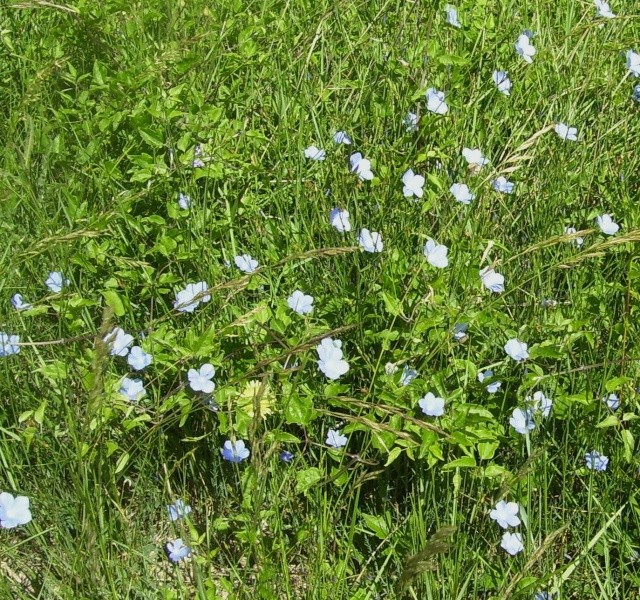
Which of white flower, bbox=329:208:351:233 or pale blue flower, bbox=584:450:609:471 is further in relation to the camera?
white flower, bbox=329:208:351:233

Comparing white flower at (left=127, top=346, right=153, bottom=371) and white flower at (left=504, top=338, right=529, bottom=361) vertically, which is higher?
white flower at (left=504, top=338, right=529, bottom=361)

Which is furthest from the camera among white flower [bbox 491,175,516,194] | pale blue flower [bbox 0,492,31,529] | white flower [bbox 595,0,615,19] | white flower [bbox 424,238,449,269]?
white flower [bbox 595,0,615,19]

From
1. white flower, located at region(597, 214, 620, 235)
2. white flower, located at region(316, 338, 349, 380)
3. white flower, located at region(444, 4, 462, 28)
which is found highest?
white flower, located at region(444, 4, 462, 28)

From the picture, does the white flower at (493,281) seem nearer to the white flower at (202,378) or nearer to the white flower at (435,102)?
the white flower at (435,102)

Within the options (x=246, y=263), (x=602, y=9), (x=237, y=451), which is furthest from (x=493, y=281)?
(x=602, y=9)

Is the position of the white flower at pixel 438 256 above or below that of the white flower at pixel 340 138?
below

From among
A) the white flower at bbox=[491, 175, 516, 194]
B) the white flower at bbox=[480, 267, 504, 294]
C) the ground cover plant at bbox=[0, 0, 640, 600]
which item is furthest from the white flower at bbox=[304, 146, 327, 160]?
the white flower at bbox=[480, 267, 504, 294]

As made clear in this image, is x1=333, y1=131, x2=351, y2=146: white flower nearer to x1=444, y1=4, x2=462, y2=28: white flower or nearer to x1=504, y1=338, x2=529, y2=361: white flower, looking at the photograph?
x1=444, y1=4, x2=462, y2=28: white flower

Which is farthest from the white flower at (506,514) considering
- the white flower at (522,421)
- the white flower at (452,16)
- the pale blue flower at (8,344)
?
the white flower at (452,16)
